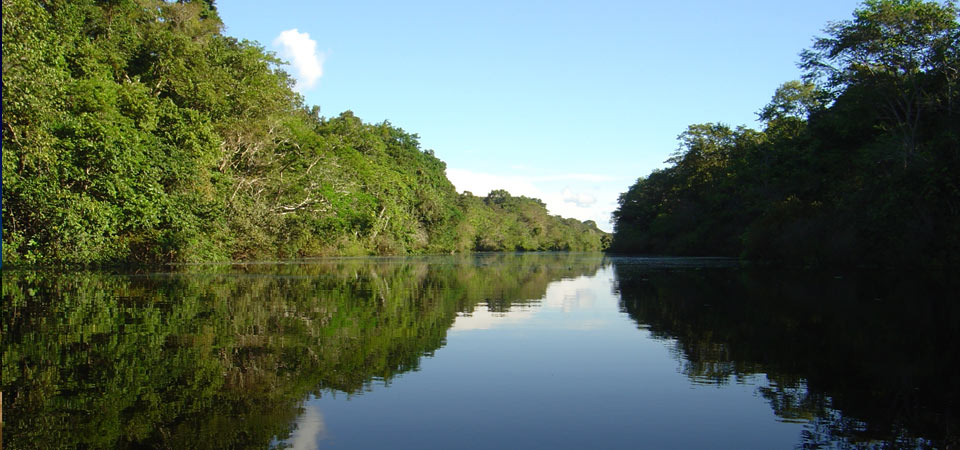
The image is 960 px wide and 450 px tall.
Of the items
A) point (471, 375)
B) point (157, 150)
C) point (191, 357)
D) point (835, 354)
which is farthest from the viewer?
point (157, 150)

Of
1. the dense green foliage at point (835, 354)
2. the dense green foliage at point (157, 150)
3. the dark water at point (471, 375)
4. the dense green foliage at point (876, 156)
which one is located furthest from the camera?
the dense green foliage at point (876, 156)

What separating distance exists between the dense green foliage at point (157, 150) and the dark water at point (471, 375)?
9.16 m

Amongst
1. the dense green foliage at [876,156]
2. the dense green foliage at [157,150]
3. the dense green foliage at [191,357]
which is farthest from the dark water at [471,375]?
the dense green foliage at [876,156]

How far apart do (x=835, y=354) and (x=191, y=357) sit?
23.0 ft

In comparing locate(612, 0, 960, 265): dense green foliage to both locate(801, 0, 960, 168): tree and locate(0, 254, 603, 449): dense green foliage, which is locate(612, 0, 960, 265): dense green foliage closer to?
locate(801, 0, 960, 168): tree

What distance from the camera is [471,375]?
256 inches

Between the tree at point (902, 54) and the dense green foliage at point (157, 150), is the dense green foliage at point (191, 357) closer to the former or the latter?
the dense green foliage at point (157, 150)

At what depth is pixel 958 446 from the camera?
429cm

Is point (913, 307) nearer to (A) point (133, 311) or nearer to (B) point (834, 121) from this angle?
(A) point (133, 311)

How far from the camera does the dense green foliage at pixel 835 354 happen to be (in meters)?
4.86

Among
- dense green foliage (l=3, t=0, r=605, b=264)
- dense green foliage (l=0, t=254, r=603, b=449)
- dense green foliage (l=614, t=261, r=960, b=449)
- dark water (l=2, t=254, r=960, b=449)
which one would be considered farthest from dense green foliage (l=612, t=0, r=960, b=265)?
dense green foliage (l=3, t=0, r=605, b=264)

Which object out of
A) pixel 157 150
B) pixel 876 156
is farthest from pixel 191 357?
pixel 876 156

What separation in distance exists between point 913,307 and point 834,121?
80.8ft

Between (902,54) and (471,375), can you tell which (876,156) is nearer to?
(902,54)
